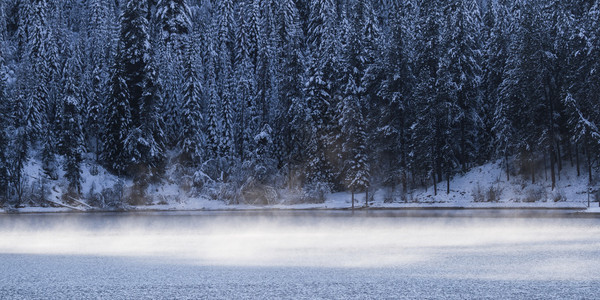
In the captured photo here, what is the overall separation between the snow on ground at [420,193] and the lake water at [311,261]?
46.2 ft

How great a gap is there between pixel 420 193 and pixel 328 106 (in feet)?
33.8

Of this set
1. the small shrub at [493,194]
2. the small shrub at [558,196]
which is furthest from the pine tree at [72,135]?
the small shrub at [558,196]

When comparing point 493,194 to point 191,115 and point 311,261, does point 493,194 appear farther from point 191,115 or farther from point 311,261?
point 191,115

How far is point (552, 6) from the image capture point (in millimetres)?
42344

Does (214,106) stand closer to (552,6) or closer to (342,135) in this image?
(342,135)

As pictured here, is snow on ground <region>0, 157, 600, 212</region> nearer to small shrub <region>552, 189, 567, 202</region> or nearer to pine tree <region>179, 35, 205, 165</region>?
small shrub <region>552, 189, 567, 202</region>

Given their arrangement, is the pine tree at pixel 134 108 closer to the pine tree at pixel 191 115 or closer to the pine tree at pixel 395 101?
the pine tree at pixel 191 115

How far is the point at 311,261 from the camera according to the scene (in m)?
11.8

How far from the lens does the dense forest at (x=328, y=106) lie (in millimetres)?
38469

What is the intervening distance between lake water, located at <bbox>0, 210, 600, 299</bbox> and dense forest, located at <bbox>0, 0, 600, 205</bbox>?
17.8 meters

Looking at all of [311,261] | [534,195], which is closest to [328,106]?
[534,195]

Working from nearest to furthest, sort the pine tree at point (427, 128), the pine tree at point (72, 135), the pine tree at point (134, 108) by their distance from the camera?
the pine tree at point (427, 128), the pine tree at point (72, 135), the pine tree at point (134, 108)

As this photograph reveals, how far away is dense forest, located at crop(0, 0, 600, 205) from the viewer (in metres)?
38.5

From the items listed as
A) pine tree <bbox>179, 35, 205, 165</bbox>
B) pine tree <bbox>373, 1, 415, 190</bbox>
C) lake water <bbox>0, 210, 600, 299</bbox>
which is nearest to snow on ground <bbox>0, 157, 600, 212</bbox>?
pine tree <bbox>373, 1, 415, 190</bbox>
